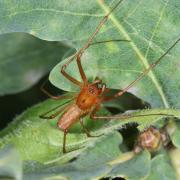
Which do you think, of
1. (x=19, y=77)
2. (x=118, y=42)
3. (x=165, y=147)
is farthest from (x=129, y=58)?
(x=19, y=77)

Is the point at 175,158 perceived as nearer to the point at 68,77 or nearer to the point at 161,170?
the point at 161,170

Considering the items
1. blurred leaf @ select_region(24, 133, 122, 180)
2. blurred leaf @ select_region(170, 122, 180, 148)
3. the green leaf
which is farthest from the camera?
the green leaf

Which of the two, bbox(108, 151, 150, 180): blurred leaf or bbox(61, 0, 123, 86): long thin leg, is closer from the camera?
bbox(108, 151, 150, 180): blurred leaf

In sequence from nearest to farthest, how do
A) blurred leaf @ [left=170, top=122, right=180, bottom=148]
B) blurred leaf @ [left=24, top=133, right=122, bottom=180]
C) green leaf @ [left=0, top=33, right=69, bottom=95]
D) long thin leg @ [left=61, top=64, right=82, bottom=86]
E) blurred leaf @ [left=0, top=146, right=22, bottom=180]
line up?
blurred leaf @ [left=0, top=146, right=22, bottom=180] < blurred leaf @ [left=24, top=133, right=122, bottom=180] < blurred leaf @ [left=170, top=122, right=180, bottom=148] < long thin leg @ [left=61, top=64, right=82, bottom=86] < green leaf @ [left=0, top=33, right=69, bottom=95]

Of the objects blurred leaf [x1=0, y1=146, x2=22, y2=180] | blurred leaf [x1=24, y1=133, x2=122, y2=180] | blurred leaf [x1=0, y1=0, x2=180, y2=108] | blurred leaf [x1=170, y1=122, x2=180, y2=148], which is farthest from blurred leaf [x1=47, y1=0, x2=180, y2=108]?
blurred leaf [x1=0, y1=146, x2=22, y2=180]

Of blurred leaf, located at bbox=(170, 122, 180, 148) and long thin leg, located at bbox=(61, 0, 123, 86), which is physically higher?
long thin leg, located at bbox=(61, 0, 123, 86)

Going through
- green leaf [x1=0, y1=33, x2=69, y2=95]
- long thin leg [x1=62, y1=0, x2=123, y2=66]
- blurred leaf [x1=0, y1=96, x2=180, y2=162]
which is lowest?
blurred leaf [x1=0, y1=96, x2=180, y2=162]

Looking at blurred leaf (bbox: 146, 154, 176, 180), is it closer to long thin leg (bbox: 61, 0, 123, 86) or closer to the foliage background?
the foliage background
